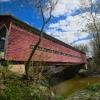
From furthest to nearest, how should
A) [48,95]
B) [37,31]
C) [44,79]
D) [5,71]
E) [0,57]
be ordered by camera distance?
[37,31] → [0,57] → [44,79] → [5,71] → [48,95]

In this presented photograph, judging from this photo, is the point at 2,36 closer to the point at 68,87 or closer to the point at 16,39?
the point at 16,39

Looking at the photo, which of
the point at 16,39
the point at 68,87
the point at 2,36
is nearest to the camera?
the point at 2,36

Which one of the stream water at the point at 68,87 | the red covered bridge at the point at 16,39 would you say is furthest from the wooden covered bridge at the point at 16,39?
the stream water at the point at 68,87

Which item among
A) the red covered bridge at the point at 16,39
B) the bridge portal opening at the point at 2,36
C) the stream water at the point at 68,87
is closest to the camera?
the bridge portal opening at the point at 2,36

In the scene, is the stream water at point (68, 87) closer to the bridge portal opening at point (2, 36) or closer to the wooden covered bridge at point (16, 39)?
the wooden covered bridge at point (16, 39)

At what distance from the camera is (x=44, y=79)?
37.7ft

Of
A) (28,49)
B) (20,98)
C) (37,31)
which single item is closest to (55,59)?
(37,31)

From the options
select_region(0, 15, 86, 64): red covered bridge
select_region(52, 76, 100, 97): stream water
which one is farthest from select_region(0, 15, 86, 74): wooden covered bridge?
select_region(52, 76, 100, 97): stream water

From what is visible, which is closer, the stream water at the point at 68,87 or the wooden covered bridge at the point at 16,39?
the wooden covered bridge at the point at 16,39

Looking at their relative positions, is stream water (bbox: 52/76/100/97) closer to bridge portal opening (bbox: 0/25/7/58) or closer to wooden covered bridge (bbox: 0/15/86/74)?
wooden covered bridge (bbox: 0/15/86/74)

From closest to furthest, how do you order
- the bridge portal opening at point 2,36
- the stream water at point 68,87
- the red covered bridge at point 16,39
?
the bridge portal opening at point 2,36 < the red covered bridge at point 16,39 < the stream water at point 68,87

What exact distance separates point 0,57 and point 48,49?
8309mm

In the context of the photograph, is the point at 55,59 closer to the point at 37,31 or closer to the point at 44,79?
the point at 37,31

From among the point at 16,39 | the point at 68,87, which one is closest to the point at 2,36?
the point at 16,39
